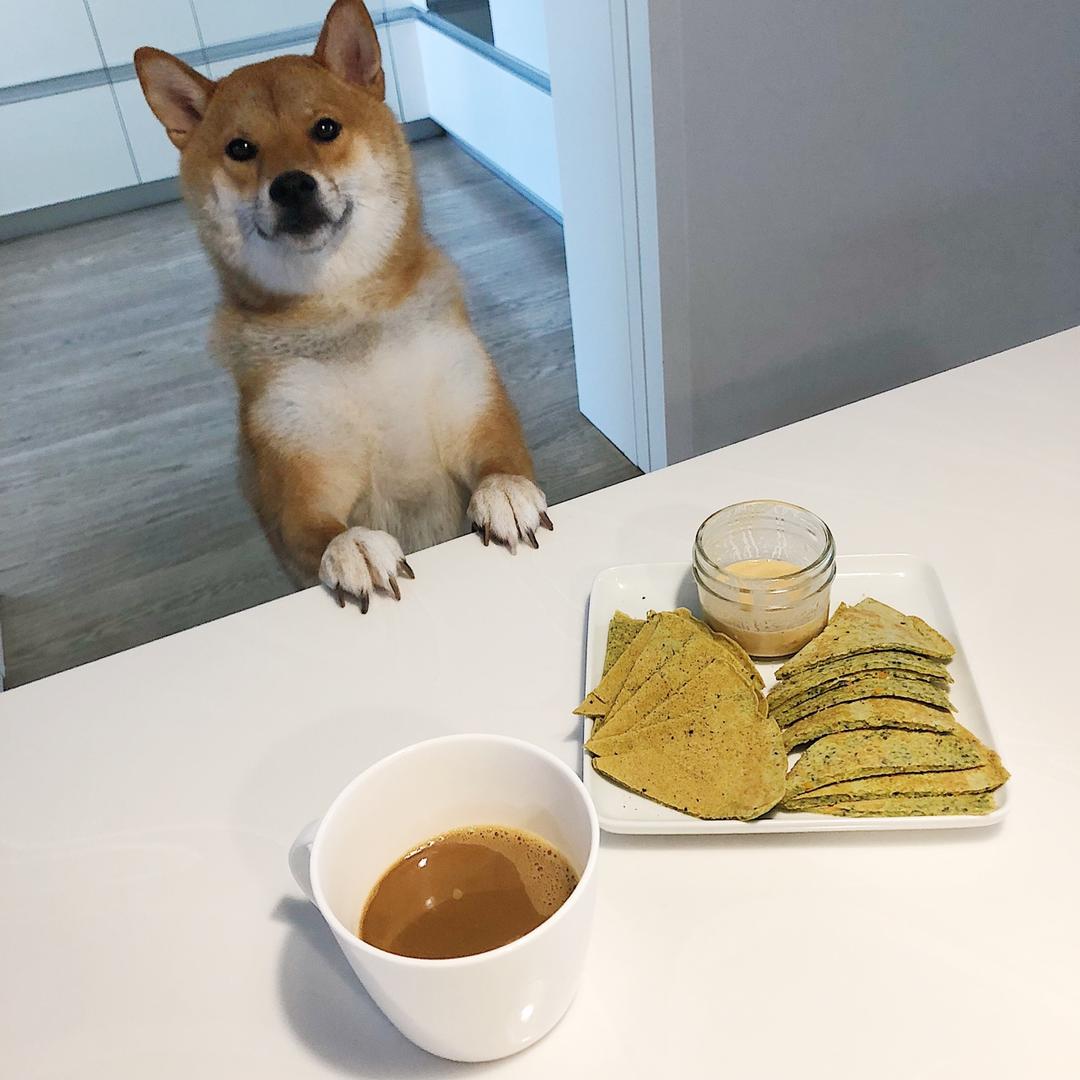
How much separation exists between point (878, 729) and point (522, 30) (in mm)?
973

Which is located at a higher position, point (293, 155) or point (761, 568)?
point (293, 155)

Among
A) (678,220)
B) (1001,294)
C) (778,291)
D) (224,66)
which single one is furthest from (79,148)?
(1001,294)

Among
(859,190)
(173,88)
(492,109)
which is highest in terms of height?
(173,88)

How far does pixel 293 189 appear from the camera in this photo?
85 cm

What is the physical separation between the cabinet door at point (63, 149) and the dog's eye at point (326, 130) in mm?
172

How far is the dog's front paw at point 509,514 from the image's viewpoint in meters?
0.88

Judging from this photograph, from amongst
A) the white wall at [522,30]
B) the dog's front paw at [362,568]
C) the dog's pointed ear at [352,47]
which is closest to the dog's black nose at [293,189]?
the dog's pointed ear at [352,47]

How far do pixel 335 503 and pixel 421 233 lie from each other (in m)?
0.28

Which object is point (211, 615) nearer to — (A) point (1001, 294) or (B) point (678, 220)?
(B) point (678, 220)

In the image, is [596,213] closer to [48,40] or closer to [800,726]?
[48,40]

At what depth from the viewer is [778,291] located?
5.30 ft

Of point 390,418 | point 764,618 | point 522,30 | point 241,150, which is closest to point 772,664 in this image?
point 764,618

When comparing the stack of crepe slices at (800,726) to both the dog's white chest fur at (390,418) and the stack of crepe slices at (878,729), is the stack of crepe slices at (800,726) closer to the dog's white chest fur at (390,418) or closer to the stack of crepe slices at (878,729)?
the stack of crepe slices at (878,729)

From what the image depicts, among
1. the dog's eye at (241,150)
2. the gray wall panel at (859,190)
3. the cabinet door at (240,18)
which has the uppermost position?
the cabinet door at (240,18)
